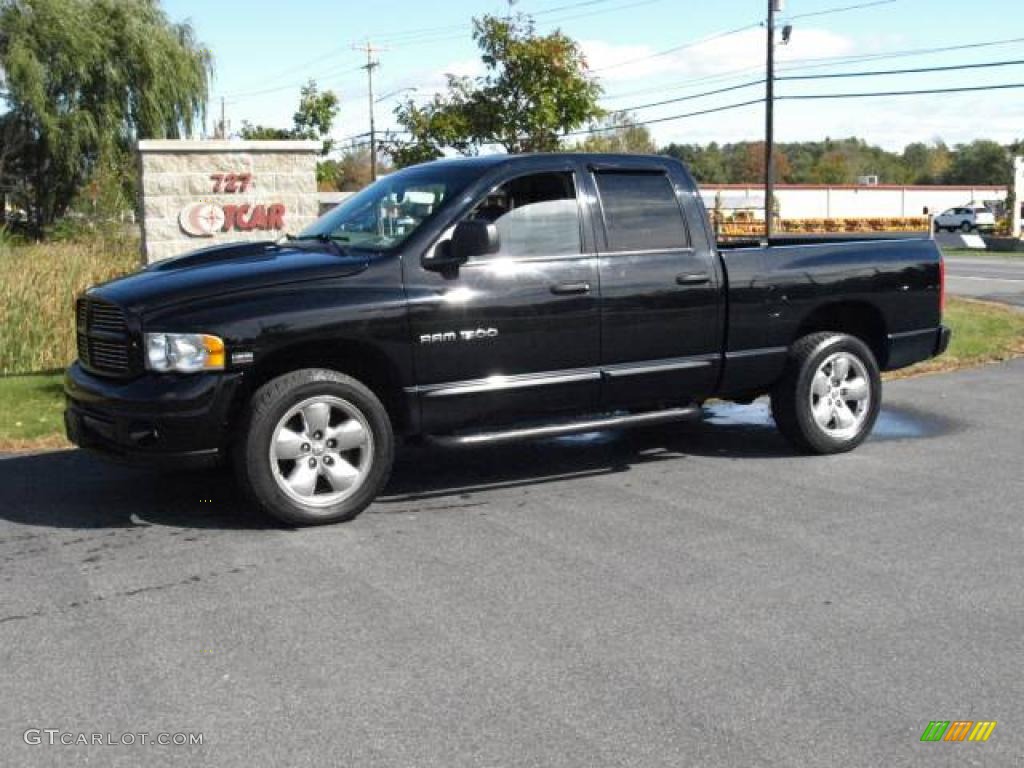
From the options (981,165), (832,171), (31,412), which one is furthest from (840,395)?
(981,165)

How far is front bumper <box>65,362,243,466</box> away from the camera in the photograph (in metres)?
5.82

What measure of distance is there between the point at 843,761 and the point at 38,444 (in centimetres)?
670

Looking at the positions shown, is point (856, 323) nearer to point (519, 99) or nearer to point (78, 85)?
point (519, 99)

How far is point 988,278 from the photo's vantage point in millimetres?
24922

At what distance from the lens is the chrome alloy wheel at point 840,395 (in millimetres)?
7793

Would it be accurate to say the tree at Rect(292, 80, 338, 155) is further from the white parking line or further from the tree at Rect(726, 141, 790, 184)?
the tree at Rect(726, 141, 790, 184)

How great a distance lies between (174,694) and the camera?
397 centimetres

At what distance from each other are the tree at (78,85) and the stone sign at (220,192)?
22461mm

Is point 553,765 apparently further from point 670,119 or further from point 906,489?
point 670,119

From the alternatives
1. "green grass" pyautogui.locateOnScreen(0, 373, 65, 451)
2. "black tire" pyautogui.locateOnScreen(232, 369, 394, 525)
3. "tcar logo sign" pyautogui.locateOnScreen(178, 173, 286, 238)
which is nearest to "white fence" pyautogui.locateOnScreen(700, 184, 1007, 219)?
"tcar logo sign" pyautogui.locateOnScreen(178, 173, 286, 238)

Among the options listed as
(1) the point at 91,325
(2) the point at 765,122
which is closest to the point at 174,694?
(1) the point at 91,325

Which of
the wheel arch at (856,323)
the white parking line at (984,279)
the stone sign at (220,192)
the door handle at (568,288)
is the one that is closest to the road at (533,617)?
the wheel arch at (856,323)

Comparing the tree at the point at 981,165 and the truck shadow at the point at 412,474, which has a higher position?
the tree at the point at 981,165

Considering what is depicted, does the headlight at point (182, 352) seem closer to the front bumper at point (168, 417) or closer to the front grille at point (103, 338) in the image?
the front bumper at point (168, 417)
